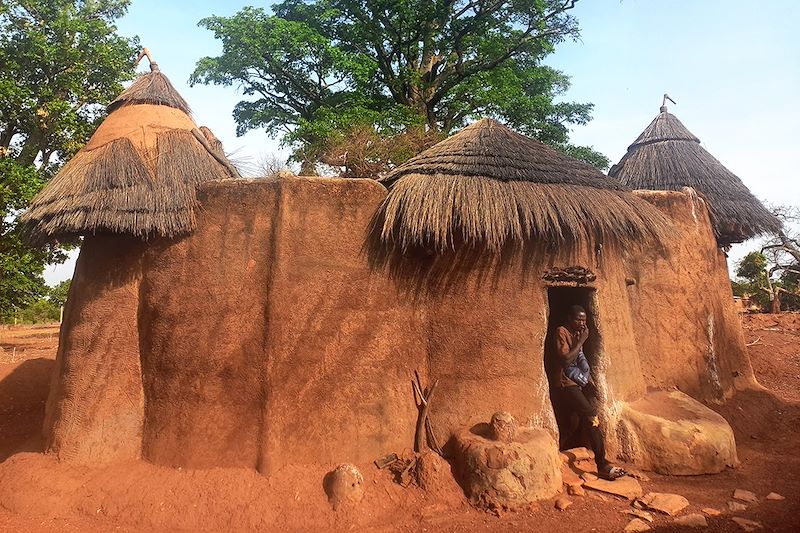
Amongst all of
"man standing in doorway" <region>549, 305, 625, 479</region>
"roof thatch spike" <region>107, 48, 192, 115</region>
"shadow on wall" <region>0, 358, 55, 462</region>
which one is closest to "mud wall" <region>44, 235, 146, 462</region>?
"shadow on wall" <region>0, 358, 55, 462</region>

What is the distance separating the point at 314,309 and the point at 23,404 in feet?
19.0

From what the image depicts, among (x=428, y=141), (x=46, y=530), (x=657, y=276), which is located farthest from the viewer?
(x=428, y=141)

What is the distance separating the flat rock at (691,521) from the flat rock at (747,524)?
0.24 metres

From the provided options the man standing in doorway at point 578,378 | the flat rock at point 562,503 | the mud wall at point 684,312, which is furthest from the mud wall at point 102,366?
the mud wall at point 684,312

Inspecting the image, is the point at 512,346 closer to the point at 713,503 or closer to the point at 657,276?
the point at 713,503

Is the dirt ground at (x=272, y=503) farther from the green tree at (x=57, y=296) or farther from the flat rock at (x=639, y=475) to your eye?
the green tree at (x=57, y=296)

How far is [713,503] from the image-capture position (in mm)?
4383

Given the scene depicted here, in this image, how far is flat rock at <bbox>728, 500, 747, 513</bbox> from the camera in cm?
427

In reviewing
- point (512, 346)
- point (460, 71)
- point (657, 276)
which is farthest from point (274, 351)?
point (460, 71)

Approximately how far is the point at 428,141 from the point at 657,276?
172 inches

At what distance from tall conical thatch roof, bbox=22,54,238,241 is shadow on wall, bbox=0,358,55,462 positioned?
8.01 ft

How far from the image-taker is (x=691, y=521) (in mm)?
4070

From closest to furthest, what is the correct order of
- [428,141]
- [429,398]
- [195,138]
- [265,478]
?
[265,478]
[429,398]
[195,138]
[428,141]

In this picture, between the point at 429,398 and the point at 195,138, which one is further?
the point at 195,138
